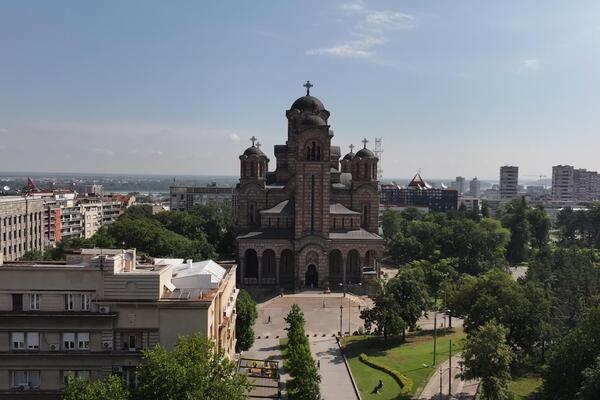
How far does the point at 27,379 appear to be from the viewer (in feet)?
86.6

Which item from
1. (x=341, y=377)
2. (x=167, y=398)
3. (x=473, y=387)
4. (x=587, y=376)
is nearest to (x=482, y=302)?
(x=473, y=387)

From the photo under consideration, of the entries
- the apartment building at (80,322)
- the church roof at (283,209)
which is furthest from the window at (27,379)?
the church roof at (283,209)

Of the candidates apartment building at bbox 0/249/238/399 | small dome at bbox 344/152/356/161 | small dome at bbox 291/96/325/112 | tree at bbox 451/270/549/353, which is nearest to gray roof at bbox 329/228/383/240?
small dome at bbox 344/152/356/161

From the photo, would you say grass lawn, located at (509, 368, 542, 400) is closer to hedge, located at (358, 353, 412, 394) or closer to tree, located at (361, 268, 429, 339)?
hedge, located at (358, 353, 412, 394)

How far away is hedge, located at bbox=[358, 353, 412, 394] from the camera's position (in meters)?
41.9

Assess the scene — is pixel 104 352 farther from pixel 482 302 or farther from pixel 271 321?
pixel 271 321

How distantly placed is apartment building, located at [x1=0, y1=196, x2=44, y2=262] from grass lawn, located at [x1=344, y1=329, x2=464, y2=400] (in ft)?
175

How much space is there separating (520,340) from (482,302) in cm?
392

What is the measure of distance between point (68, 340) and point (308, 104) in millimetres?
66717

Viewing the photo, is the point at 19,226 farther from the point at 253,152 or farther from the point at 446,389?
the point at 446,389

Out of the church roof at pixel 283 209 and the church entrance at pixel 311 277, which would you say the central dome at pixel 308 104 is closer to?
the church roof at pixel 283 209

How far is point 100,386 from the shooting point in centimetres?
2256

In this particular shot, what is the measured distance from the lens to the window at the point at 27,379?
2634 centimetres

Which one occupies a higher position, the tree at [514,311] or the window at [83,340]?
the window at [83,340]
